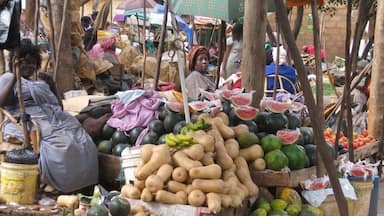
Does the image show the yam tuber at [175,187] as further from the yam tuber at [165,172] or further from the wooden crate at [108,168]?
the wooden crate at [108,168]

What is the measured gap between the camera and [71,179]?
5.98 m

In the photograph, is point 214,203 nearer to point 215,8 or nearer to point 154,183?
point 154,183

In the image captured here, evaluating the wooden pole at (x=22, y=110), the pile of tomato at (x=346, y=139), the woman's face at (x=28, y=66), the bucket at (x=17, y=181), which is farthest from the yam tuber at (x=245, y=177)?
the pile of tomato at (x=346, y=139)

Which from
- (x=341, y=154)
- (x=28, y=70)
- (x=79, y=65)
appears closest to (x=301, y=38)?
(x=79, y=65)

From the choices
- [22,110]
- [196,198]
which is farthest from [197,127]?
[22,110]

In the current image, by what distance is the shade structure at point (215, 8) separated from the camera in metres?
8.56

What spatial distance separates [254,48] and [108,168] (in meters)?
1.89

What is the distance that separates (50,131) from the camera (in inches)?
239

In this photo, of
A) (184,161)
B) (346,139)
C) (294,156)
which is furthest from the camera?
(346,139)

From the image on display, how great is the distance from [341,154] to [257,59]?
2.11m

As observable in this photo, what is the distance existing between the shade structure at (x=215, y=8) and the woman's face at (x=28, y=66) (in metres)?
2.56

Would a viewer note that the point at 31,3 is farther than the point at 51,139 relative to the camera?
Yes

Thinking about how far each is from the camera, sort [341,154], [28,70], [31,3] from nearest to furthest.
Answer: [28,70], [341,154], [31,3]

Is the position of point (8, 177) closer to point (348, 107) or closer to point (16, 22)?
point (16, 22)
